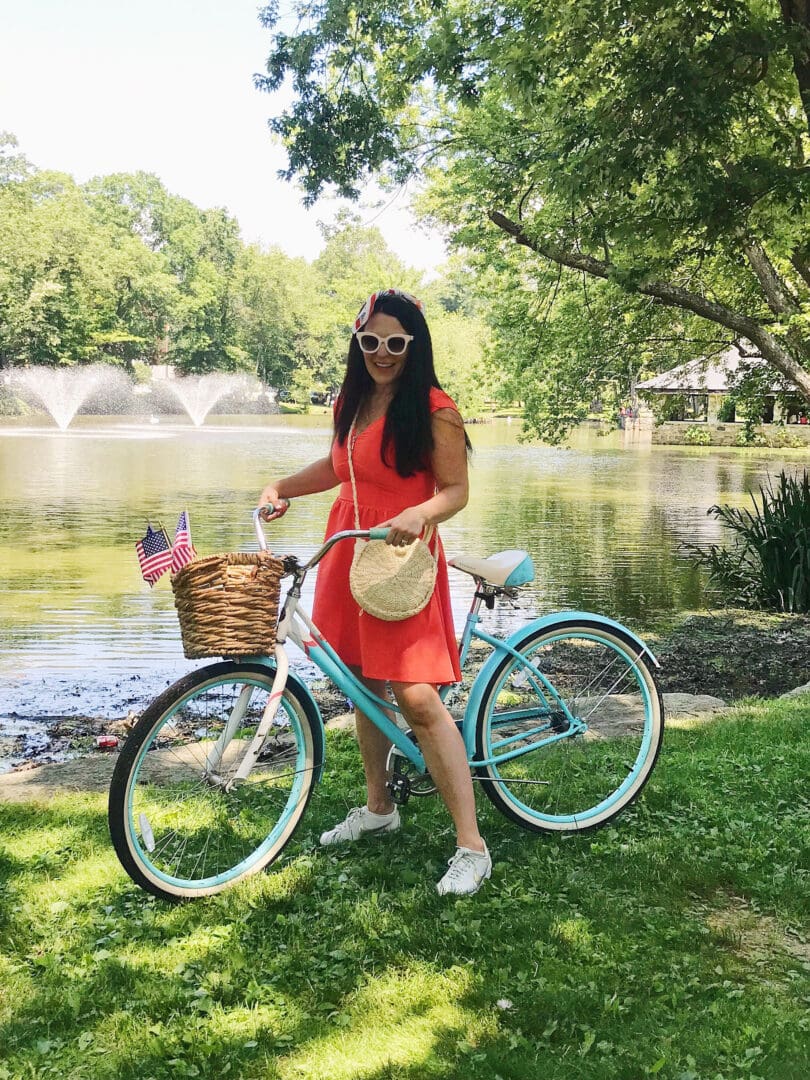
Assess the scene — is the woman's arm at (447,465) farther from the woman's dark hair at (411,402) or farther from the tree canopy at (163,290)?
the tree canopy at (163,290)

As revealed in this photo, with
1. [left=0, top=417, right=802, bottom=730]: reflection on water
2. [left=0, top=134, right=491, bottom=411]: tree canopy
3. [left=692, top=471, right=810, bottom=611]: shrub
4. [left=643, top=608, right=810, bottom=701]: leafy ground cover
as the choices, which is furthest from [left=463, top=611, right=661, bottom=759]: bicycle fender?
[left=0, top=134, right=491, bottom=411]: tree canopy

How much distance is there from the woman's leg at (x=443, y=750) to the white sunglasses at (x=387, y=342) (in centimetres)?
104

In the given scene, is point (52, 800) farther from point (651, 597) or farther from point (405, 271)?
point (405, 271)

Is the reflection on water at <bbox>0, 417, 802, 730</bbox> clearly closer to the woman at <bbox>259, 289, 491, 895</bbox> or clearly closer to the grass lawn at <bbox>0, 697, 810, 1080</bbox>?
the grass lawn at <bbox>0, 697, 810, 1080</bbox>

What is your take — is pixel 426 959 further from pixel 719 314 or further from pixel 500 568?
pixel 719 314

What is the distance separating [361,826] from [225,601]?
1082 millimetres

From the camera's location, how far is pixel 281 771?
11.2 ft

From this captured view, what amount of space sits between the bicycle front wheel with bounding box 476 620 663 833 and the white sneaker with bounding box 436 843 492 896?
0.31 m

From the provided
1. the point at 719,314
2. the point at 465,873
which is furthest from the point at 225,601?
the point at 719,314

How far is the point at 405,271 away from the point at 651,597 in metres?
57.2

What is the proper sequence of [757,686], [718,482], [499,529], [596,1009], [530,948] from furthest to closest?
[718,482], [499,529], [757,686], [530,948], [596,1009]

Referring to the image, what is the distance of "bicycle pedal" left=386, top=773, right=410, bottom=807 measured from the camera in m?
3.49

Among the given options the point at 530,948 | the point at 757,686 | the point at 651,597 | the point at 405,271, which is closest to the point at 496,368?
the point at 651,597

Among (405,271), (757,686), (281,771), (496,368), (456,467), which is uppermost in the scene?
(405,271)
